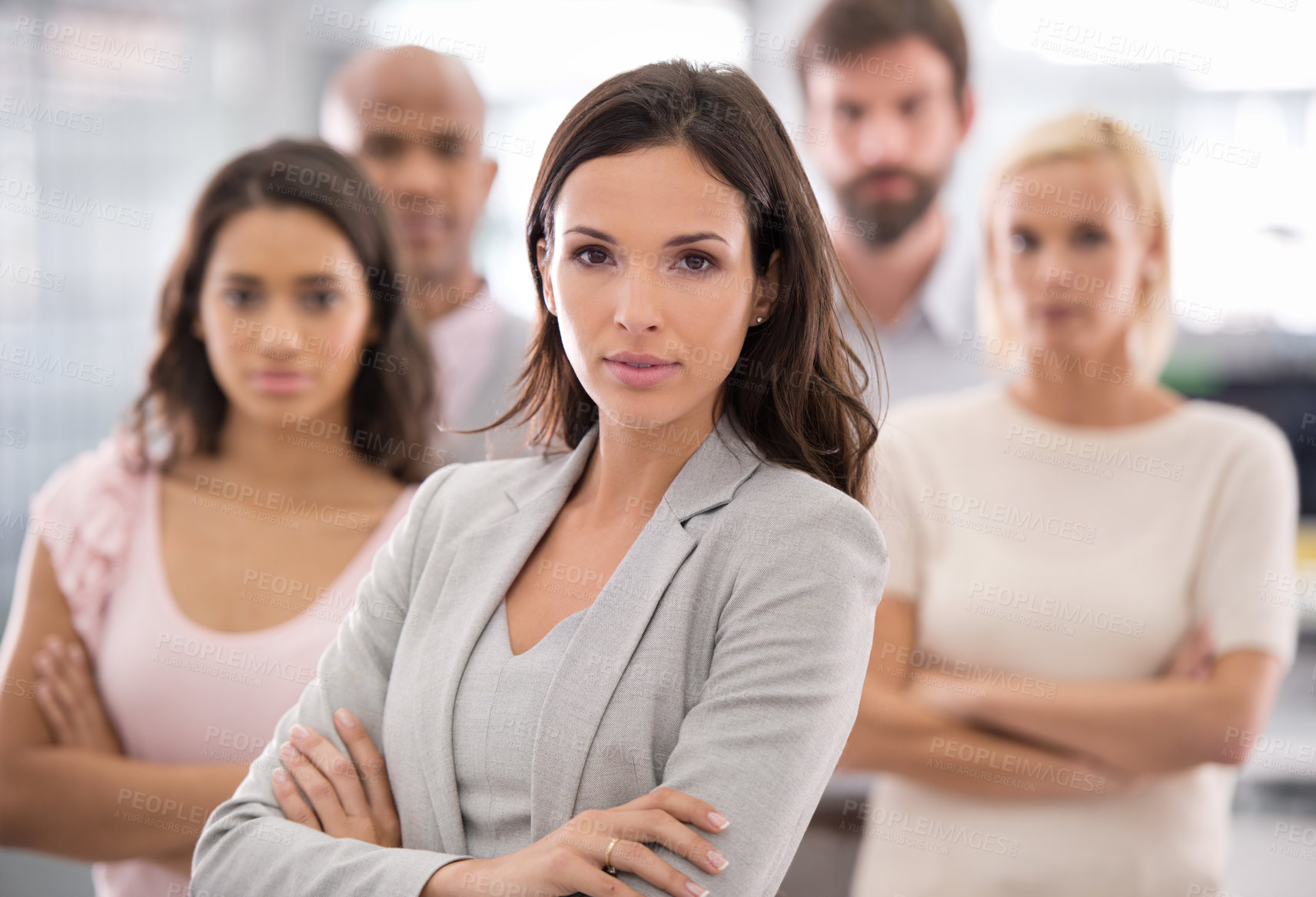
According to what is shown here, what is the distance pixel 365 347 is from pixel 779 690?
157 cm

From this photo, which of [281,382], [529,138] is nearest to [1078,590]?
[281,382]

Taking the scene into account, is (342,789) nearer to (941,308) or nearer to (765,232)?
(765,232)

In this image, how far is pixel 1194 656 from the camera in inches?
89.9

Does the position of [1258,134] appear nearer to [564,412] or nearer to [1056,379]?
[1056,379]

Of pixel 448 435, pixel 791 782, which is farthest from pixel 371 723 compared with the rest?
pixel 448 435

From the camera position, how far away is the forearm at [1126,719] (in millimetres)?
2191

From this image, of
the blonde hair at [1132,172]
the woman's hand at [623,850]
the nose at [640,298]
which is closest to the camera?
the woman's hand at [623,850]

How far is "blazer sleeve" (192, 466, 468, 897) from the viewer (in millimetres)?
1240

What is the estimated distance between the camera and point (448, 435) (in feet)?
8.86

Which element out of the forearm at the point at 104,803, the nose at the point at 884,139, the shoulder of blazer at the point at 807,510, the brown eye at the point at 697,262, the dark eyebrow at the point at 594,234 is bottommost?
the forearm at the point at 104,803

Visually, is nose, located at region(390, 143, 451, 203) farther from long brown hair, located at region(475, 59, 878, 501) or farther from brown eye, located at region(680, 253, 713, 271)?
brown eye, located at region(680, 253, 713, 271)

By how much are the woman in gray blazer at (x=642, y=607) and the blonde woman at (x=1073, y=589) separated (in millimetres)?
959

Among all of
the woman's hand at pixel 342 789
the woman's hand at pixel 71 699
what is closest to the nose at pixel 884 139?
the woman's hand at pixel 342 789

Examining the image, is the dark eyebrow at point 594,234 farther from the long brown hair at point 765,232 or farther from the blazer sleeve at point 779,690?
the blazer sleeve at point 779,690
